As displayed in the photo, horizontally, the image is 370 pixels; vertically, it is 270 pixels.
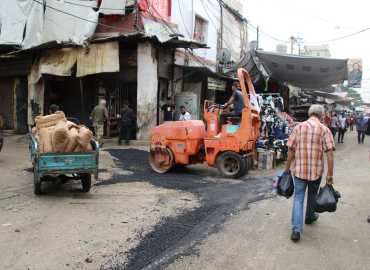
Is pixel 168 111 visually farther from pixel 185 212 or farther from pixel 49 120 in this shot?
pixel 185 212

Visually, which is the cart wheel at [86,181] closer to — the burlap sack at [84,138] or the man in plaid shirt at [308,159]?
the burlap sack at [84,138]

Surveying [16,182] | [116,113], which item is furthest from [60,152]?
[116,113]

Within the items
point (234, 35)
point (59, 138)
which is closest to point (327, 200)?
point (59, 138)

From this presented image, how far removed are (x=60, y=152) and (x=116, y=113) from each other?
37.9 ft

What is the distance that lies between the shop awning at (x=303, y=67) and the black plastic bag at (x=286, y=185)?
1343 centimetres

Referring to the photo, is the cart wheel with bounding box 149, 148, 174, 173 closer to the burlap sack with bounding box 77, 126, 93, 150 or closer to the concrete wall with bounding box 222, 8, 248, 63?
the burlap sack with bounding box 77, 126, 93, 150

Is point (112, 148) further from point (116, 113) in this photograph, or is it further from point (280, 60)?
point (280, 60)

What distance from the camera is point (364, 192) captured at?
9102 millimetres

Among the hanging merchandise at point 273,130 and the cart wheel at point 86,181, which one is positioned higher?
the hanging merchandise at point 273,130

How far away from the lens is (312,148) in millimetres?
5656

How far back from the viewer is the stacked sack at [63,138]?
7.94 m

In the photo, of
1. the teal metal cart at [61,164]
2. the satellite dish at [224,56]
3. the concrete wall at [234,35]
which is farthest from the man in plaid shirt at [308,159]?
the concrete wall at [234,35]

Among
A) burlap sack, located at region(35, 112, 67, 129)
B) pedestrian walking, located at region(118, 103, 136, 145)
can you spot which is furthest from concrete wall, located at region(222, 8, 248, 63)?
burlap sack, located at region(35, 112, 67, 129)

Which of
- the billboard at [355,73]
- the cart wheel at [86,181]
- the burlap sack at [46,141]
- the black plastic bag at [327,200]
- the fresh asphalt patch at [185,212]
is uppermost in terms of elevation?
the billboard at [355,73]
